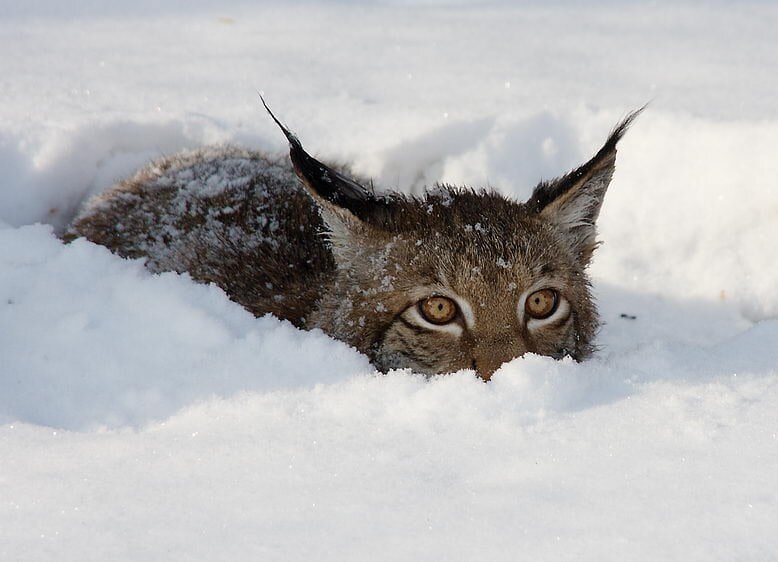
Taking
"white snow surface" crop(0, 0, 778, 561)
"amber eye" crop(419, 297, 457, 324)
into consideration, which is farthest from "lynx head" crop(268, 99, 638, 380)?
"white snow surface" crop(0, 0, 778, 561)

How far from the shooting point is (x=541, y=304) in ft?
12.6

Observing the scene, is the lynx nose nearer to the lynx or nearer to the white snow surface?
the lynx

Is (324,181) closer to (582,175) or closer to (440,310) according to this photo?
(440,310)

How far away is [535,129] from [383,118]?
2.98 ft

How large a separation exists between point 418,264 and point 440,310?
7.9 inches

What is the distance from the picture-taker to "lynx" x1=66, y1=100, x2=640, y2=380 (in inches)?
144

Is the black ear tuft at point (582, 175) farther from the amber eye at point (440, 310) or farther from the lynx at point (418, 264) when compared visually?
the amber eye at point (440, 310)

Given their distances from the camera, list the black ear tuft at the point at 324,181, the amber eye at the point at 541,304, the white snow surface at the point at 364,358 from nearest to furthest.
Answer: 1. the white snow surface at the point at 364,358
2. the black ear tuft at the point at 324,181
3. the amber eye at the point at 541,304

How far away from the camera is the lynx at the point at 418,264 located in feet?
12.0

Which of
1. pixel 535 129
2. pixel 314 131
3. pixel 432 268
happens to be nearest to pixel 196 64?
pixel 314 131

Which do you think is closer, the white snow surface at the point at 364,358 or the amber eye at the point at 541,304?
the white snow surface at the point at 364,358

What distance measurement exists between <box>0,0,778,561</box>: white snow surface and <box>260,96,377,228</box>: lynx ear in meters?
0.54

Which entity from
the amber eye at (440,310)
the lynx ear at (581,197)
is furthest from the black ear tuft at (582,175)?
the amber eye at (440,310)

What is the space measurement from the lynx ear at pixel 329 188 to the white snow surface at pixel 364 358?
54 cm
